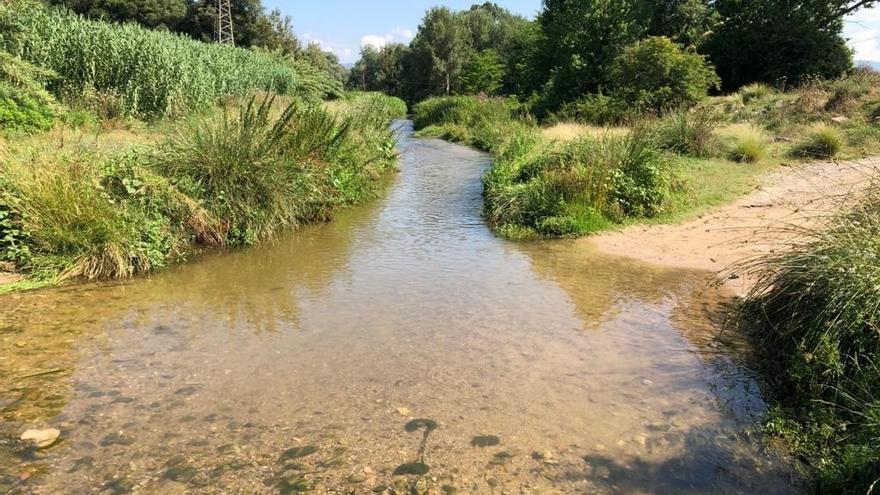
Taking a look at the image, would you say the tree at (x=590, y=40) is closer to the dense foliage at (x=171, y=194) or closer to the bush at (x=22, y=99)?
the dense foliage at (x=171, y=194)

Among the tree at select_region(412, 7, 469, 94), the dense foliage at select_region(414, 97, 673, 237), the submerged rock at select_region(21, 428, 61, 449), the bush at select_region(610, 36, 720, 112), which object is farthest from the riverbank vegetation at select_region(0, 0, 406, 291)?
the tree at select_region(412, 7, 469, 94)

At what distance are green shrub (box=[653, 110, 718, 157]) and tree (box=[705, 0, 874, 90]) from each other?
16.0 meters

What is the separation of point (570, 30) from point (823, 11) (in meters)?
12.6

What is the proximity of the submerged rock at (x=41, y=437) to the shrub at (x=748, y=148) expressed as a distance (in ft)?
51.8

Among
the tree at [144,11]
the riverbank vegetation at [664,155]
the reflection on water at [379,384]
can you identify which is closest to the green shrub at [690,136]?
the riverbank vegetation at [664,155]

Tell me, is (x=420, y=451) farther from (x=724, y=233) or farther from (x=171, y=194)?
(x=724, y=233)

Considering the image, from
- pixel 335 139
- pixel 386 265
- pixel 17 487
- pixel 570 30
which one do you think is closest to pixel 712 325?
pixel 386 265

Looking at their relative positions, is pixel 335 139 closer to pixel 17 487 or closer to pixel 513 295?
pixel 513 295

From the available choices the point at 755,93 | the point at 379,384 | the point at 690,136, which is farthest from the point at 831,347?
the point at 755,93

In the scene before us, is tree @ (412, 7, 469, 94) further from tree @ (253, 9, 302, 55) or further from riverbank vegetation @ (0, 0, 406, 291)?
riverbank vegetation @ (0, 0, 406, 291)

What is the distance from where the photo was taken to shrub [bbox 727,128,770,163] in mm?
15094

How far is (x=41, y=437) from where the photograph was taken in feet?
13.7

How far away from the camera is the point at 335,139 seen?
40.7 feet

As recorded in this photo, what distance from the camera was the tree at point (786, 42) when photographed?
29078 millimetres
